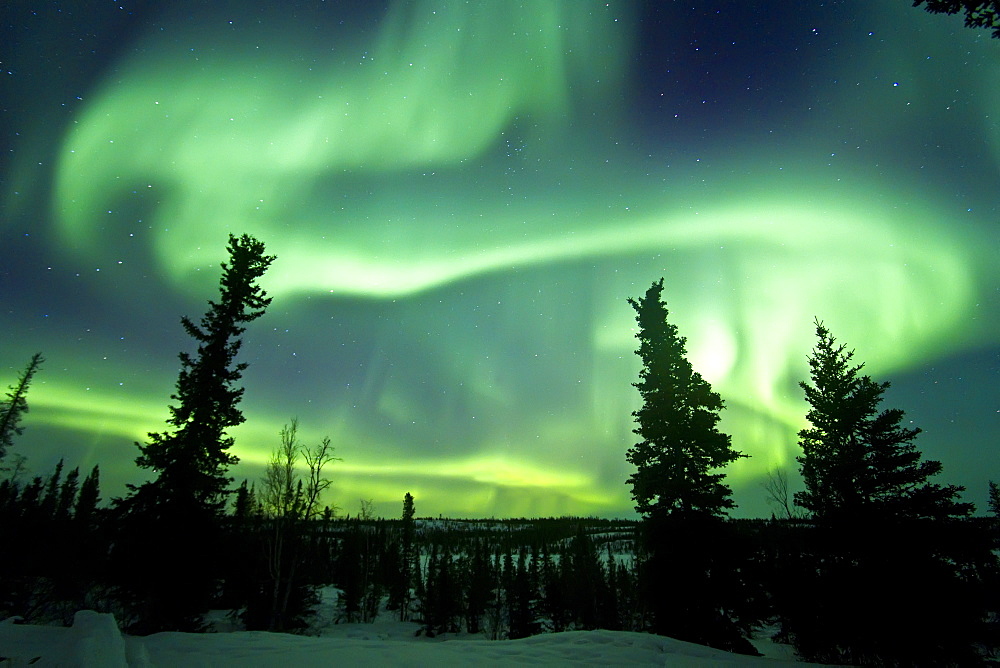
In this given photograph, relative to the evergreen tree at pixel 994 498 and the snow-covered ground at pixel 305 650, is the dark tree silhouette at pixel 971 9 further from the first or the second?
the evergreen tree at pixel 994 498

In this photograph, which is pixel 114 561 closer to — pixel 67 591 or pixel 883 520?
pixel 67 591

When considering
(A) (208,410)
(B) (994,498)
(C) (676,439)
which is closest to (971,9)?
(C) (676,439)

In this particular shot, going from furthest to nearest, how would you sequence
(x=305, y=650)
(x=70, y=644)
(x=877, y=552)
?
1. (x=877, y=552)
2. (x=305, y=650)
3. (x=70, y=644)

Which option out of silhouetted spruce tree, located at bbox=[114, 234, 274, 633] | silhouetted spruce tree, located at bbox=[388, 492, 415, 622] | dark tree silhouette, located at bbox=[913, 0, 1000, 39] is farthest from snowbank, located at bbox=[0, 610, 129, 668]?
silhouetted spruce tree, located at bbox=[388, 492, 415, 622]

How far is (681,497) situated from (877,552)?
266 inches

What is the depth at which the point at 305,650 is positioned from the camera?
733 centimetres

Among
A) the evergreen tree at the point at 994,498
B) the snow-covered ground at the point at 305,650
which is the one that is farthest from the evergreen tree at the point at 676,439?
the evergreen tree at the point at 994,498

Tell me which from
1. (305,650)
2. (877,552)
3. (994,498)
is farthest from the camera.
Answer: (994,498)

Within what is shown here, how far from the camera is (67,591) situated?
30.1 meters

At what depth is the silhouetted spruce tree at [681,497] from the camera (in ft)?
52.4

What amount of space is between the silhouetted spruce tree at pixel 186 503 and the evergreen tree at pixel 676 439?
60.3ft

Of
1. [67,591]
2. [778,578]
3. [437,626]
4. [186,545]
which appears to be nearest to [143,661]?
[186,545]

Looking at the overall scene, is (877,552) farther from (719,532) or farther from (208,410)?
(208,410)

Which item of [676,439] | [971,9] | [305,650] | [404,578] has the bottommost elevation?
[404,578]
